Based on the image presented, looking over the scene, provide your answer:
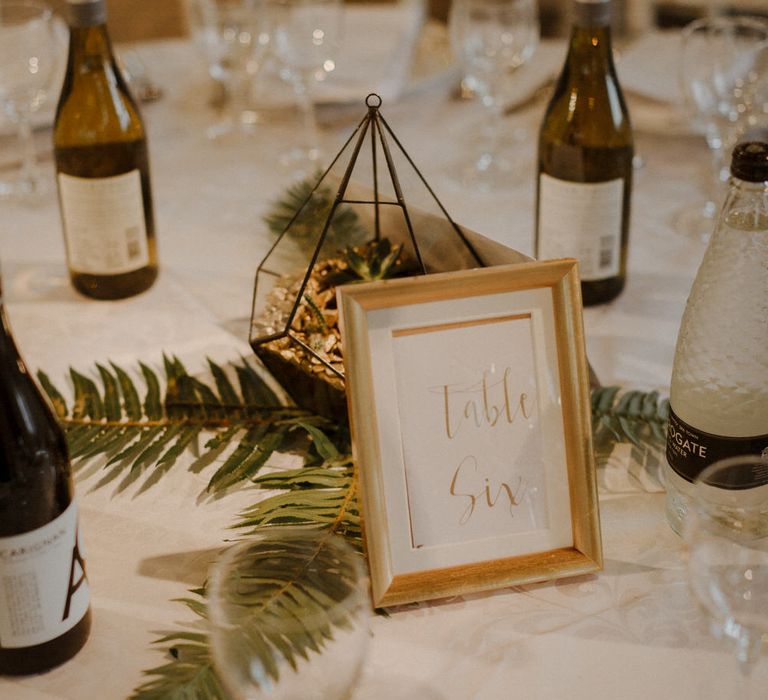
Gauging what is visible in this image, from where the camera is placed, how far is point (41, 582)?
636 mm

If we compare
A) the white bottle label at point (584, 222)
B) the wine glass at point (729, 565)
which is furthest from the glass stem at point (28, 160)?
the wine glass at point (729, 565)

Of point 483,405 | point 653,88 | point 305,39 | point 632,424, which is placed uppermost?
point 305,39

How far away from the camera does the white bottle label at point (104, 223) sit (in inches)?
42.7

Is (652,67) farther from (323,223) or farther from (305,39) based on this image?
(323,223)

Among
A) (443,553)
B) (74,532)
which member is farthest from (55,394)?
(443,553)

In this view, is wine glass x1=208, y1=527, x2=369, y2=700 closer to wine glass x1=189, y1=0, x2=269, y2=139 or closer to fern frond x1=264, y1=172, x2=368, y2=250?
fern frond x1=264, y1=172, x2=368, y2=250

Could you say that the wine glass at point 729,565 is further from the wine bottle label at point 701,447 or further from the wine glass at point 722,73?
the wine glass at point 722,73

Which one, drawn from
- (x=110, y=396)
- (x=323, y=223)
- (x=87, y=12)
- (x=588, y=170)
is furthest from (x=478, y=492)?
(x=87, y=12)

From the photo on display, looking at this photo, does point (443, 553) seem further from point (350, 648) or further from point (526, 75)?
point (526, 75)

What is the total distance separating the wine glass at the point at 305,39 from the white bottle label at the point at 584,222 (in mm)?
453

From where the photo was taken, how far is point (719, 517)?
23.0 inches

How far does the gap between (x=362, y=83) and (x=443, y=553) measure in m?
1.00

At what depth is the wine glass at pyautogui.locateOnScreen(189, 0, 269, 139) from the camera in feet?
4.81

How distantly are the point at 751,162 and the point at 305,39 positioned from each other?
0.90m
